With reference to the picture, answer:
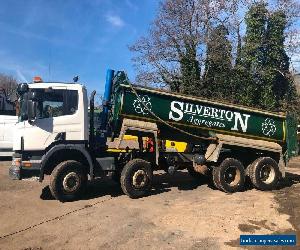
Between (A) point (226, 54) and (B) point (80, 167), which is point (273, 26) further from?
(B) point (80, 167)

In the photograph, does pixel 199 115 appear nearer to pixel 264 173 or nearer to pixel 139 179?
pixel 139 179

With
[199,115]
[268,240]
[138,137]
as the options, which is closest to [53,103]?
[138,137]

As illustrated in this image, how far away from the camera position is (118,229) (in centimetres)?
732

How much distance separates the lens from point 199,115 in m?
10.8

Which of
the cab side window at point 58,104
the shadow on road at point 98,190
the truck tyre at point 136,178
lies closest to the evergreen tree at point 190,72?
the shadow on road at point 98,190

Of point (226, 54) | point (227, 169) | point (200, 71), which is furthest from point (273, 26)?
point (227, 169)

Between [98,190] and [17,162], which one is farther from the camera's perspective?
[98,190]

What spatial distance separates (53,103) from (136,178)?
2885mm

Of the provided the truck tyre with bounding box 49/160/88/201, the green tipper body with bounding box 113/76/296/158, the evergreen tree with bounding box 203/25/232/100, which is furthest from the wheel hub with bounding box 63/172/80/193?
the evergreen tree with bounding box 203/25/232/100

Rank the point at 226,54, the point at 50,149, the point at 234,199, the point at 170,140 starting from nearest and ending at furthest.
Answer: the point at 50,149, the point at 234,199, the point at 170,140, the point at 226,54

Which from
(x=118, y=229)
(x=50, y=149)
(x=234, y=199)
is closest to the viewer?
(x=118, y=229)

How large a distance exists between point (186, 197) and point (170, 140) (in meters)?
1.74

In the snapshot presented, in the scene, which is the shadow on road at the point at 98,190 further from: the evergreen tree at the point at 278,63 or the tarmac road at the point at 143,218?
the evergreen tree at the point at 278,63

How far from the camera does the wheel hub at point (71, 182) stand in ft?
30.5
